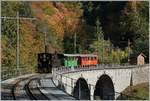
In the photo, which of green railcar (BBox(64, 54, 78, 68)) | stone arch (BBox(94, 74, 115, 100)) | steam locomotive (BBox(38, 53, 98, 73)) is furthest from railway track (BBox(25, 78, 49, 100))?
stone arch (BBox(94, 74, 115, 100))

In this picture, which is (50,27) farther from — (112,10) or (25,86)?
(25,86)

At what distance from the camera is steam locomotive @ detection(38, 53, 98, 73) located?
7656 centimetres

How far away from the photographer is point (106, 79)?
11131 centimetres

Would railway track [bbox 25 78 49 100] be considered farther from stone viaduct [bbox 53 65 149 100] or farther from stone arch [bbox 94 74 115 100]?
stone arch [bbox 94 74 115 100]

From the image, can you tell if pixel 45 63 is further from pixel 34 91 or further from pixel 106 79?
pixel 106 79

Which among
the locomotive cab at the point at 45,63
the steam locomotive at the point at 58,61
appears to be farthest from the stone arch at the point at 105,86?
the locomotive cab at the point at 45,63

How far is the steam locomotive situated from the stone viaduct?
2.70m

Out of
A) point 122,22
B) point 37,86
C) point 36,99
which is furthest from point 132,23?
point 36,99

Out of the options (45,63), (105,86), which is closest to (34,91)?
(45,63)

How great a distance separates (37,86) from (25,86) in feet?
4.69

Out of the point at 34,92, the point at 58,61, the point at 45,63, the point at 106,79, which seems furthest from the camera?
the point at 106,79

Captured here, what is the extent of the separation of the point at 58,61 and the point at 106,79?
104 feet

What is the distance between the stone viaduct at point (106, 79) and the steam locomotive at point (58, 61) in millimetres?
2700

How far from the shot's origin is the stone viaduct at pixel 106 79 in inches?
3588
